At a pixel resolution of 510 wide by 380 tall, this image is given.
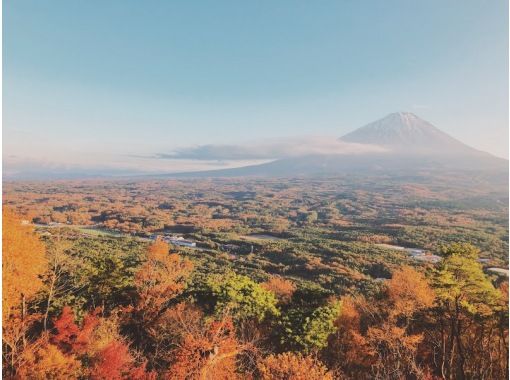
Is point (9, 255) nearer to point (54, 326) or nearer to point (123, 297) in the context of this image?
point (54, 326)

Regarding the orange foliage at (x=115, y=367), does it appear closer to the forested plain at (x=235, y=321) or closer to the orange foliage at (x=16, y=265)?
the forested plain at (x=235, y=321)

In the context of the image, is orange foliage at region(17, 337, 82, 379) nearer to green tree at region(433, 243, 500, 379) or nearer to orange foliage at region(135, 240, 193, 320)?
orange foliage at region(135, 240, 193, 320)

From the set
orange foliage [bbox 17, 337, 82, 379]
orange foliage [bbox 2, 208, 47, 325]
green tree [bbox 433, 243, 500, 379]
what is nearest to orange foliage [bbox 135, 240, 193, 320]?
orange foliage [bbox 17, 337, 82, 379]

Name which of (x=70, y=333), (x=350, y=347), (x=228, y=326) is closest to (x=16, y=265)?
(x=70, y=333)

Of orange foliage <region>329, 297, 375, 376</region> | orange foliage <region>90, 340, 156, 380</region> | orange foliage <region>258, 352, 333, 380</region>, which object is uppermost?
orange foliage <region>90, 340, 156, 380</region>

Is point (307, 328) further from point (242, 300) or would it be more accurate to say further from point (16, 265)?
point (16, 265)

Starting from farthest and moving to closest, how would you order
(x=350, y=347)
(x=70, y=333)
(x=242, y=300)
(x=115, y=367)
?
(x=242, y=300) → (x=350, y=347) → (x=70, y=333) → (x=115, y=367)

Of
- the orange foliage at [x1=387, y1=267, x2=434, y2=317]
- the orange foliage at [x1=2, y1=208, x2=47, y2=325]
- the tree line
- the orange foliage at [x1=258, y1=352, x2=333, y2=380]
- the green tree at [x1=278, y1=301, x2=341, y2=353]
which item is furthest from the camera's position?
the orange foliage at [x1=387, y1=267, x2=434, y2=317]

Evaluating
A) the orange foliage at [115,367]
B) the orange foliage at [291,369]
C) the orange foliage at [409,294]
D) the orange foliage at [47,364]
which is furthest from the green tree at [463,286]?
the orange foliage at [47,364]

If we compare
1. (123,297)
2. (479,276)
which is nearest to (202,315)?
(123,297)
